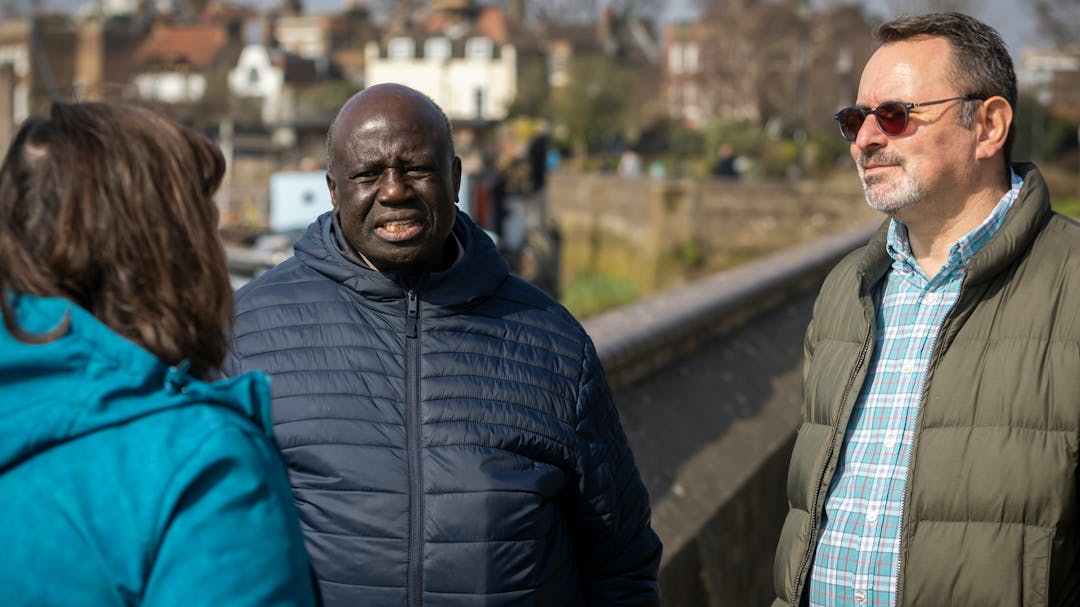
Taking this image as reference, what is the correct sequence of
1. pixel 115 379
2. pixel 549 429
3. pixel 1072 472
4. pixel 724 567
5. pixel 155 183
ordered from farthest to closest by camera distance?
pixel 724 567 < pixel 549 429 < pixel 1072 472 < pixel 155 183 < pixel 115 379

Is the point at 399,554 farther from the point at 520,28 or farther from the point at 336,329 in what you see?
the point at 520,28

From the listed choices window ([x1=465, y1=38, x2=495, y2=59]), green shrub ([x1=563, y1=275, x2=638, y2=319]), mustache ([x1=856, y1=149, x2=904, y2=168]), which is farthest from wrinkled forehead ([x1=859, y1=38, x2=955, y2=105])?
window ([x1=465, y1=38, x2=495, y2=59])

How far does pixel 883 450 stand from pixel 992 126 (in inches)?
27.2

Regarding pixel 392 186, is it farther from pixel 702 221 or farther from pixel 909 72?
pixel 702 221

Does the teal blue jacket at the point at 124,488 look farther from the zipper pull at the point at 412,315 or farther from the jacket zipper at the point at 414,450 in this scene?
the zipper pull at the point at 412,315

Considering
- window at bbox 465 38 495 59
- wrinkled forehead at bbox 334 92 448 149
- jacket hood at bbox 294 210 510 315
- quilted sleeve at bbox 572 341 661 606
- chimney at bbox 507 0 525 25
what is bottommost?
quilted sleeve at bbox 572 341 661 606

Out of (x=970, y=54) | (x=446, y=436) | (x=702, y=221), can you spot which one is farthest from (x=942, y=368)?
(x=702, y=221)

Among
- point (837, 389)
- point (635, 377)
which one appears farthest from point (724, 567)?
point (837, 389)

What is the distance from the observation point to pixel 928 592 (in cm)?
265

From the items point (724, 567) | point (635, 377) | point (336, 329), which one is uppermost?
point (336, 329)

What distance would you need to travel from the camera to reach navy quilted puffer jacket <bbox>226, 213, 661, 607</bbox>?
2564mm

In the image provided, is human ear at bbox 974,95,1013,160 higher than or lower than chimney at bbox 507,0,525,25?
lower

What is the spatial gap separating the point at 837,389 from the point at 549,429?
0.61 m

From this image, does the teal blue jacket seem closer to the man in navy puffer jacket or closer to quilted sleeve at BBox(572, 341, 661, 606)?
the man in navy puffer jacket
